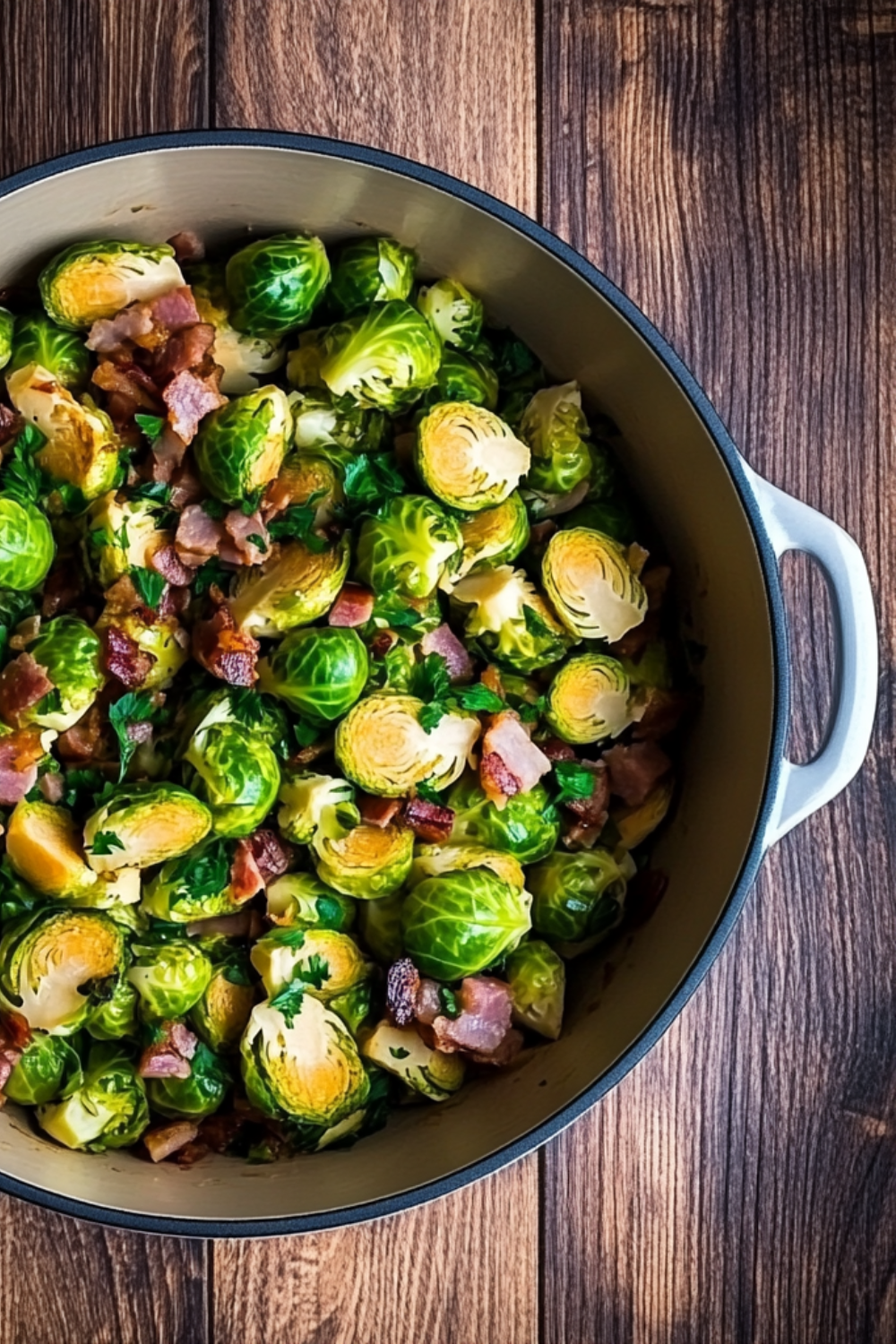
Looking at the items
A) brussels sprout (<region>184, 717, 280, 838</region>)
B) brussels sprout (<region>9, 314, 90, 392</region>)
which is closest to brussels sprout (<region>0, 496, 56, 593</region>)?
brussels sprout (<region>9, 314, 90, 392</region>)

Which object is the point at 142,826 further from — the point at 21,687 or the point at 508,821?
the point at 508,821

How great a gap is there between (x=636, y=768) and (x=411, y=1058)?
533 millimetres

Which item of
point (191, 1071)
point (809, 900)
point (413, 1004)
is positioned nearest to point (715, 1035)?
point (809, 900)

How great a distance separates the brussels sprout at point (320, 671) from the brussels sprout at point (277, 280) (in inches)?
17.8

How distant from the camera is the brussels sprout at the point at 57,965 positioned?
1746 mm

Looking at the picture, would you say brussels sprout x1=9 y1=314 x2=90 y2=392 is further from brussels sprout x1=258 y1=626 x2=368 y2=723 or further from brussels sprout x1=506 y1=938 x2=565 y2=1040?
brussels sprout x1=506 y1=938 x2=565 y2=1040

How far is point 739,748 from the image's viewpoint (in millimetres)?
1790

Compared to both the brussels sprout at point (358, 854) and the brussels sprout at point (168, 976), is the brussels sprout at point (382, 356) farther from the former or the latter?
the brussels sprout at point (168, 976)

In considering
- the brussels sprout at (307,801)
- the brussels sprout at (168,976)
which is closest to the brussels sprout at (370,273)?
the brussels sprout at (307,801)

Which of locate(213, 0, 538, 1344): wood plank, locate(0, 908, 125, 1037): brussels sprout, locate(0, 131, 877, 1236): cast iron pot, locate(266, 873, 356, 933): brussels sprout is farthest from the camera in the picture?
locate(213, 0, 538, 1344): wood plank

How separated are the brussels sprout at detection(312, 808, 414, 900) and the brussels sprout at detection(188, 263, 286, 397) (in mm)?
655

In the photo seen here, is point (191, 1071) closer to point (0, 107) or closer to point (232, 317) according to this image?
point (232, 317)

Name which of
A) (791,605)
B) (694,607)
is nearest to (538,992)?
(694,607)

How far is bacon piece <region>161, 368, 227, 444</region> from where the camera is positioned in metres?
1.79
